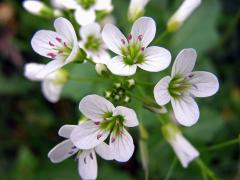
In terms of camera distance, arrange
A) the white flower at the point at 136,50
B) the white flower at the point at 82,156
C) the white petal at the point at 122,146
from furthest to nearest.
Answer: the white flower at the point at 82,156 → the white flower at the point at 136,50 → the white petal at the point at 122,146

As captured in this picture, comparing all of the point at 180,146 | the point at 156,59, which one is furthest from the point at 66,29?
the point at 180,146

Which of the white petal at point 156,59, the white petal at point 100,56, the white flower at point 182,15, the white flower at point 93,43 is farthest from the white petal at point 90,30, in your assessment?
the white petal at point 156,59

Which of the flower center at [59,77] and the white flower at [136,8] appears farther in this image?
the flower center at [59,77]

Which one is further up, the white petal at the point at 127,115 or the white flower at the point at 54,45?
the white flower at the point at 54,45

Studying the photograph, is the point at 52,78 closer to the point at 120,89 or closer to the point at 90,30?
the point at 90,30

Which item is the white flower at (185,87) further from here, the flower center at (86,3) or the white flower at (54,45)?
the flower center at (86,3)

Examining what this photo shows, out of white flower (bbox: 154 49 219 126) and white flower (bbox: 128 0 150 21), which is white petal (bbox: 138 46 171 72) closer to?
white flower (bbox: 154 49 219 126)

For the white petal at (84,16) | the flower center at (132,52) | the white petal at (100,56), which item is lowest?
the white petal at (100,56)

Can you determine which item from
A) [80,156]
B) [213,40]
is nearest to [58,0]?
[80,156]
